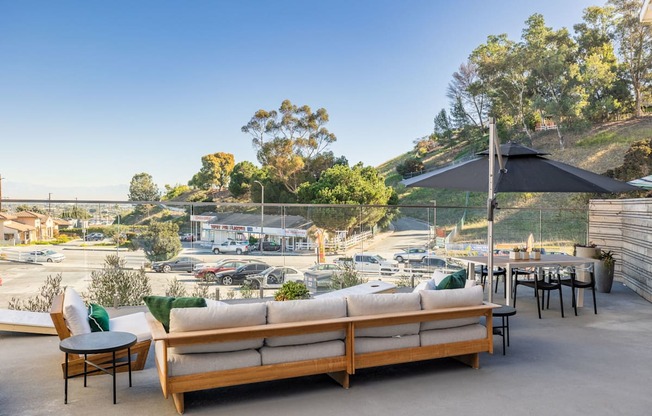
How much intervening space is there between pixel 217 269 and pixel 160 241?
3.07ft

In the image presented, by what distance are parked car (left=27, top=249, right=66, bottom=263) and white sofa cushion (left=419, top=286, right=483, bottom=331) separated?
5163mm

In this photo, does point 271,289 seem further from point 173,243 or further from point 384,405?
point 384,405

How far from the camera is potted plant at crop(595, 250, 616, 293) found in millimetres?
8352

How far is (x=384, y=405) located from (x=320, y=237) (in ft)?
16.0

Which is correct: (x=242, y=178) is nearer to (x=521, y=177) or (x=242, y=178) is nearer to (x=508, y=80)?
(x=508, y=80)

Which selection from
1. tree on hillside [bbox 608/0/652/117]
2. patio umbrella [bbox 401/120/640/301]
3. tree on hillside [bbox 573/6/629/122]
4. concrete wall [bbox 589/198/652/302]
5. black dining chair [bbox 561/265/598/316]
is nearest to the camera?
patio umbrella [bbox 401/120/640/301]

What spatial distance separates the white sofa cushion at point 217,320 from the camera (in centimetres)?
371

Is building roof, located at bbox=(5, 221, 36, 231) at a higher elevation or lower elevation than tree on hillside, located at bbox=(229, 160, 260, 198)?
lower

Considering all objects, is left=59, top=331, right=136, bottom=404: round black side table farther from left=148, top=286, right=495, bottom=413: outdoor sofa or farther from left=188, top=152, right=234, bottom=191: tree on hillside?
left=188, top=152, right=234, bottom=191: tree on hillside

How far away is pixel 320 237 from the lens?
28.1 feet

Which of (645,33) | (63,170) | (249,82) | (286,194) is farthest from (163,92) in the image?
(645,33)

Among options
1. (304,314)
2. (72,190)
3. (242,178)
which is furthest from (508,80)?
(72,190)

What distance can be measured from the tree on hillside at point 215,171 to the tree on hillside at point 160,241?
4317cm

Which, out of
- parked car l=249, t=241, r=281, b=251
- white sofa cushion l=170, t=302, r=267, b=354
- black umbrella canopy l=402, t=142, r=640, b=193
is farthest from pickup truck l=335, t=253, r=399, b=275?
white sofa cushion l=170, t=302, r=267, b=354
